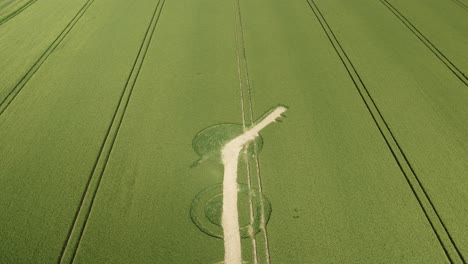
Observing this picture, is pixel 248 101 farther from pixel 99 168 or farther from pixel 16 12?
pixel 16 12

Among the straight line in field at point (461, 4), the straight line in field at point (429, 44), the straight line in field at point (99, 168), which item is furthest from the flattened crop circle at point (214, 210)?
the straight line in field at point (461, 4)

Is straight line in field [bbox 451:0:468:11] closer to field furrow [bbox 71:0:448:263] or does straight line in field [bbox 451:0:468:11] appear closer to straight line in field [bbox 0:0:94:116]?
field furrow [bbox 71:0:448:263]

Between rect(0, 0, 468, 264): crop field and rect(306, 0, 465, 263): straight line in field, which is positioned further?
rect(0, 0, 468, 264): crop field

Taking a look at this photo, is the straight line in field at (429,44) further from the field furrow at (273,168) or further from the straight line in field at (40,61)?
the straight line in field at (40,61)

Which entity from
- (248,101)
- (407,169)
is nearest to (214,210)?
(248,101)

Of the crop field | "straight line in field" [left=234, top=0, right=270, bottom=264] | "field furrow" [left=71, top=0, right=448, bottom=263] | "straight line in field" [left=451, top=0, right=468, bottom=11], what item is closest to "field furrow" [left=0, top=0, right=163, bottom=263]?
the crop field
